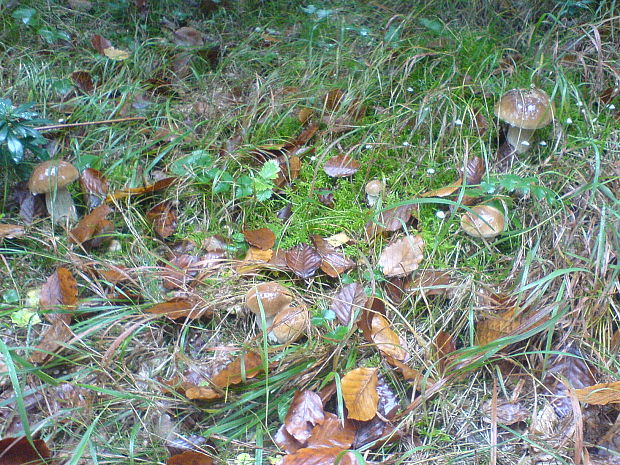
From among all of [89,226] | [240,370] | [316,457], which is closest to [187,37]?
[89,226]

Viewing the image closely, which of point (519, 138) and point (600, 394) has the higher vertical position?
point (519, 138)

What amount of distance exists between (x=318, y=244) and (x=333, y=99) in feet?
3.36

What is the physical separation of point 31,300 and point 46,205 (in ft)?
2.01

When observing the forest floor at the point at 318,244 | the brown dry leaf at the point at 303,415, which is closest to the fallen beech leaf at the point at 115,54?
the forest floor at the point at 318,244

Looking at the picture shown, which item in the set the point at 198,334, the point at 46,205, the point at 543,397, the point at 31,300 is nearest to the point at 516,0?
the point at 543,397

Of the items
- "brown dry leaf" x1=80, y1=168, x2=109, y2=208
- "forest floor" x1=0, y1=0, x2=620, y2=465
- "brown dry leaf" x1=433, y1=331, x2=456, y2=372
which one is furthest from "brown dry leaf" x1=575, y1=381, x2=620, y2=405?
"brown dry leaf" x1=80, y1=168, x2=109, y2=208

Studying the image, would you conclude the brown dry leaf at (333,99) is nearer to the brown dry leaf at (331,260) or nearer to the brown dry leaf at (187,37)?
the brown dry leaf at (331,260)

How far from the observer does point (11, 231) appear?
262 cm

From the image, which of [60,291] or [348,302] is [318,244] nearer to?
[348,302]

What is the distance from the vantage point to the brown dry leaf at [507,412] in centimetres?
197

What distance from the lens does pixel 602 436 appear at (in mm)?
1913

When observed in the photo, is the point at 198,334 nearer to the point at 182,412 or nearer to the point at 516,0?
the point at 182,412

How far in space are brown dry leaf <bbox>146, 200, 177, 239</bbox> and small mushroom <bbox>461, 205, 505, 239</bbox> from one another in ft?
4.80

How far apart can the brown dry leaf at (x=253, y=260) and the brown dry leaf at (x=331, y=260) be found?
9.3 inches
